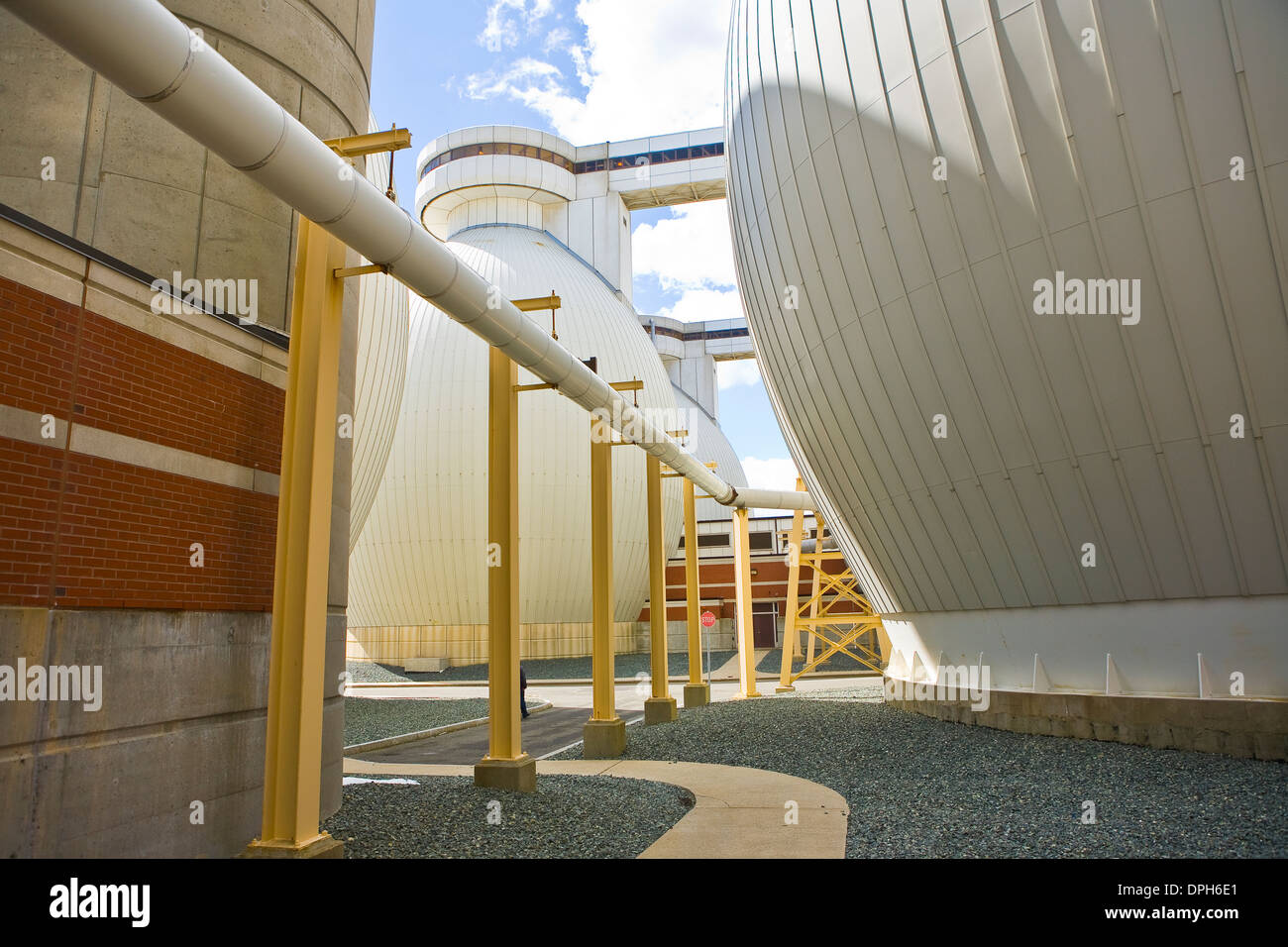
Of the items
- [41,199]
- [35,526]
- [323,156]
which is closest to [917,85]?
[323,156]

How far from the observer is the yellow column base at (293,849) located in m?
5.89

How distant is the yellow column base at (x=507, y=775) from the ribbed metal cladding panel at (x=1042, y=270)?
6357 millimetres

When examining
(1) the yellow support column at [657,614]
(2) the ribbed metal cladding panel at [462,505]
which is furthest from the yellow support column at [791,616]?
(2) the ribbed metal cladding panel at [462,505]

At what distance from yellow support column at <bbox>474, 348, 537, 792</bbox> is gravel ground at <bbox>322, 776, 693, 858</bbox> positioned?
0.85ft

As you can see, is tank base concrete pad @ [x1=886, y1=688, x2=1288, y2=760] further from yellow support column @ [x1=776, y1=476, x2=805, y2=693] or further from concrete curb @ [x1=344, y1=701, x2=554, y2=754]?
yellow support column @ [x1=776, y1=476, x2=805, y2=693]

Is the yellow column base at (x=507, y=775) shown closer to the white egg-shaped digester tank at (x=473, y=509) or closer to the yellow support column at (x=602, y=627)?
the yellow support column at (x=602, y=627)

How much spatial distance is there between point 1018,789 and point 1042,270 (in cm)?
544

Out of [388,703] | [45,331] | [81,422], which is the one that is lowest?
[388,703]

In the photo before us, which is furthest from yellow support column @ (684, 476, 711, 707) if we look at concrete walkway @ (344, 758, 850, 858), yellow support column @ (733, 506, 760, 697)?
concrete walkway @ (344, 758, 850, 858)

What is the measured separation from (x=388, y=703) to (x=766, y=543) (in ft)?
69.7

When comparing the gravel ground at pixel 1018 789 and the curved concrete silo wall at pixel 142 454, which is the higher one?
the curved concrete silo wall at pixel 142 454

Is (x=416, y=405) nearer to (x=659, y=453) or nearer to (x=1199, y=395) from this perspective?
(x=659, y=453)

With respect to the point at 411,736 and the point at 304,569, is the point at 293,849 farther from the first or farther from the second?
the point at 411,736
